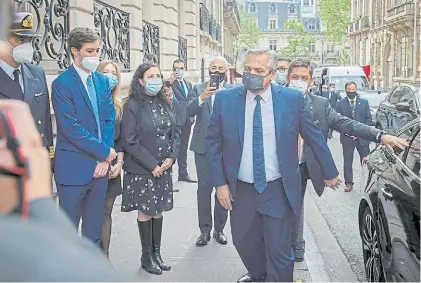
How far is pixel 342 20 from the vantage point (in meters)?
65.5

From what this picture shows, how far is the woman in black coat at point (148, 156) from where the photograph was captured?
506 centimetres

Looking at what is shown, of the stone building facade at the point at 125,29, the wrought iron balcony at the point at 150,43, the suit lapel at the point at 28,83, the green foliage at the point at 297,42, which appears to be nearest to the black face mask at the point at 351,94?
the stone building facade at the point at 125,29

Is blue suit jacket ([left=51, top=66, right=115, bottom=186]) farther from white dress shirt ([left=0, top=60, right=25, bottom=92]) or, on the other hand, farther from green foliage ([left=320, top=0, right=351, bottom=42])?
green foliage ([left=320, top=0, right=351, bottom=42])

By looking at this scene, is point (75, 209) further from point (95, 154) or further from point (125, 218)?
point (125, 218)

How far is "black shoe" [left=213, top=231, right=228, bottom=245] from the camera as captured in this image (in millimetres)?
6098

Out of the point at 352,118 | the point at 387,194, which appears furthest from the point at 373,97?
the point at 387,194

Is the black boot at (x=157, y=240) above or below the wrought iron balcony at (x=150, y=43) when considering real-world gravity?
below

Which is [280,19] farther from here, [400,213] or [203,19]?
[400,213]

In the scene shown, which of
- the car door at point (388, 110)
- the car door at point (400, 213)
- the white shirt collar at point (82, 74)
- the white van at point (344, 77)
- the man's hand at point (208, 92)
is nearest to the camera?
the car door at point (400, 213)

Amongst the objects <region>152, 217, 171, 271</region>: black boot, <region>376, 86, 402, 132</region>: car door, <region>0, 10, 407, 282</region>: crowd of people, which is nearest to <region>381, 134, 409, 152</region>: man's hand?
<region>0, 10, 407, 282</region>: crowd of people

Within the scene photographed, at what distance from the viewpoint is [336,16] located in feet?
214

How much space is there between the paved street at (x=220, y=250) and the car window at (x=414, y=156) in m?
1.58

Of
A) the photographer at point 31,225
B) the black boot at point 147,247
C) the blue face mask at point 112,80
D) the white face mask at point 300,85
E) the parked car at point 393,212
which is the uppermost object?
the blue face mask at point 112,80

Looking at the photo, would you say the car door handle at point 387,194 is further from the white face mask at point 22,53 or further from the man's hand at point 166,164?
the white face mask at point 22,53
